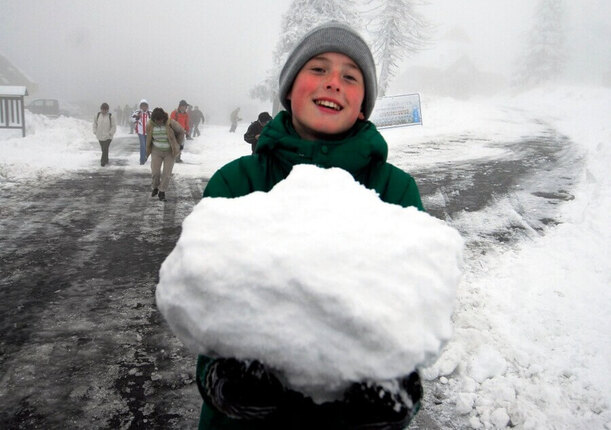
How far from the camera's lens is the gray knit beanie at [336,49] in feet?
5.55

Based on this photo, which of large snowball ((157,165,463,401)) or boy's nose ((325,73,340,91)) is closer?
large snowball ((157,165,463,401))

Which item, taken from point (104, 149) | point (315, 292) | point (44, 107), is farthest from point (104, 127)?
point (44, 107)

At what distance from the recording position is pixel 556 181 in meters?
9.77

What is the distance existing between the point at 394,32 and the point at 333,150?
25605mm

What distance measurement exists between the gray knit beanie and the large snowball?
95 centimetres

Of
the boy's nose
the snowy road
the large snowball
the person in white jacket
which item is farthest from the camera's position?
the person in white jacket

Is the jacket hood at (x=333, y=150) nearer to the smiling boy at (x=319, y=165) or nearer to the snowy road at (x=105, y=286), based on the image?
the smiling boy at (x=319, y=165)

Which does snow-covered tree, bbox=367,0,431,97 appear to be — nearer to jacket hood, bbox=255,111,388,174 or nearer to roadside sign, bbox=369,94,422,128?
roadside sign, bbox=369,94,422,128

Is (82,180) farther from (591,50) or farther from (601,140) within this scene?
(591,50)

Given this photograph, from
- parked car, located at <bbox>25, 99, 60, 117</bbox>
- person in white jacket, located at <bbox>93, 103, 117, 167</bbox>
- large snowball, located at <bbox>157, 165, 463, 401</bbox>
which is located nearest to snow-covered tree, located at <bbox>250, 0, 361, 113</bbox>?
person in white jacket, located at <bbox>93, 103, 117, 167</bbox>

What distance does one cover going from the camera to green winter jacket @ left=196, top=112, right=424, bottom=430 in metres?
1.49

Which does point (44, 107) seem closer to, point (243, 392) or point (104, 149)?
point (104, 149)

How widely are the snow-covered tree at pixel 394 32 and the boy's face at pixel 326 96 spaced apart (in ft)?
75.4

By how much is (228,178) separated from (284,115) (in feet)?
1.38
